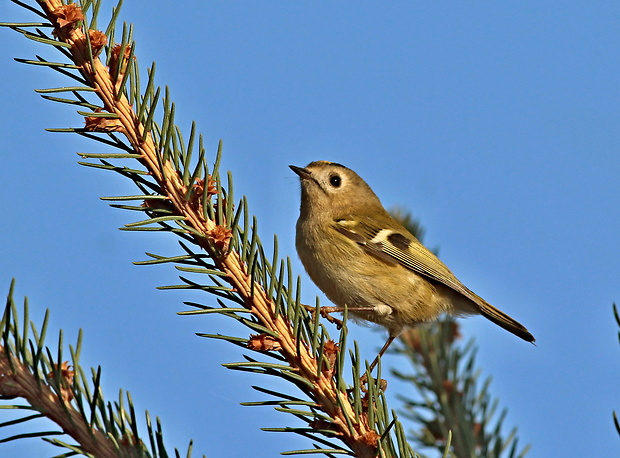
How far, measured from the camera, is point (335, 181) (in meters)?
2.96

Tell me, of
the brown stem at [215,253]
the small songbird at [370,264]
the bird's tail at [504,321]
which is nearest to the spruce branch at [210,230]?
the brown stem at [215,253]

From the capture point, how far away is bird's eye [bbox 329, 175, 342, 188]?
9.62 feet

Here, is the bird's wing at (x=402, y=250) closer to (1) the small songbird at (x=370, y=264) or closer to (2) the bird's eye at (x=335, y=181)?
(1) the small songbird at (x=370, y=264)

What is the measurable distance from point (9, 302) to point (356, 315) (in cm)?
156

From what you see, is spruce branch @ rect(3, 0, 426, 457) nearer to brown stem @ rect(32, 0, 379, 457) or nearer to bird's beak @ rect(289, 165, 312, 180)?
brown stem @ rect(32, 0, 379, 457)

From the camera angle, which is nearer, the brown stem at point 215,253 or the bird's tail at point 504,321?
the brown stem at point 215,253

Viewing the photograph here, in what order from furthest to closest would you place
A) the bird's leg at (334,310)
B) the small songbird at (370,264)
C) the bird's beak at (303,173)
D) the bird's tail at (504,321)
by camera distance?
the bird's beak at (303,173)
the bird's tail at (504,321)
the small songbird at (370,264)
the bird's leg at (334,310)

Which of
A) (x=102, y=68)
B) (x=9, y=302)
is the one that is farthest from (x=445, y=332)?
(x=9, y=302)

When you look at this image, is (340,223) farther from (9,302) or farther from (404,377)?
(9,302)

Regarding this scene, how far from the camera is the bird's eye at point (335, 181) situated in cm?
293

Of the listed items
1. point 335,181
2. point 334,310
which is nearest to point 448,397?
point 334,310

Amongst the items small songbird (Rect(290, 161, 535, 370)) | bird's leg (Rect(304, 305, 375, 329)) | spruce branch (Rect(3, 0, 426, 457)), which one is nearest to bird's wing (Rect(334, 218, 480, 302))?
small songbird (Rect(290, 161, 535, 370))

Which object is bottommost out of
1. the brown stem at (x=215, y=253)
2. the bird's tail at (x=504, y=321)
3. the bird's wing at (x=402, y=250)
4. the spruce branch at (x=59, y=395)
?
the spruce branch at (x=59, y=395)

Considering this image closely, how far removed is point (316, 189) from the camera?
2867 mm
